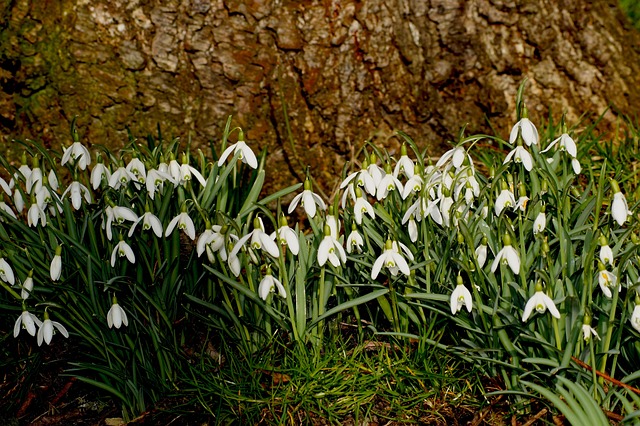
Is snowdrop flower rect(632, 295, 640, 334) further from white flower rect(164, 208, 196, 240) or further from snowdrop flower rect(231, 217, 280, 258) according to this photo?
white flower rect(164, 208, 196, 240)

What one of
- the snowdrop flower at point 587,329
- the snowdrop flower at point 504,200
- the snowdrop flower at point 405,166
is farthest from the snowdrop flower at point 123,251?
the snowdrop flower at point 587,329

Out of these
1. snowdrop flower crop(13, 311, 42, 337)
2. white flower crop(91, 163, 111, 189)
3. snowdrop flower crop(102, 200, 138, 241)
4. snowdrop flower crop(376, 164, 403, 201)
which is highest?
white flower crop(91, 163, 111, 189)

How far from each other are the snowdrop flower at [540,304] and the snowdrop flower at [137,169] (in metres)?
1.37

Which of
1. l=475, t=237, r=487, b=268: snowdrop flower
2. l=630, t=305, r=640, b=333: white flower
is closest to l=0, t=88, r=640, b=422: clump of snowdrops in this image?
l=475, t=237, r=487, b=268: snowdrop flower

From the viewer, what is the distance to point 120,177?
244 cm

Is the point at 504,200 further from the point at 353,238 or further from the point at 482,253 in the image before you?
the point at 353,238

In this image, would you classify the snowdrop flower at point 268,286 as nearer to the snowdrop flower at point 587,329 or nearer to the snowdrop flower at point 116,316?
the snowdrop flower at point 116,316

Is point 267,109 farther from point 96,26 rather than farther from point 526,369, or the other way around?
point 526,369

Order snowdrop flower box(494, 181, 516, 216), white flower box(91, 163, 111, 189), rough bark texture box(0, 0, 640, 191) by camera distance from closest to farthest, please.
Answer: snowdrop flower box(494, 181, 516, 216)
white flower box(91, 163, 111, 189)
rough bark texture box(0, 0, 640, 191)

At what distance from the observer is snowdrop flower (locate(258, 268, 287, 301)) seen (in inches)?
84.7

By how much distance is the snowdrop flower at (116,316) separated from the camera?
7.41 feet

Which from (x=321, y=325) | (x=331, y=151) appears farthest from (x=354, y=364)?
(x=331, y=151)

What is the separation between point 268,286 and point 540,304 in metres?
0.80

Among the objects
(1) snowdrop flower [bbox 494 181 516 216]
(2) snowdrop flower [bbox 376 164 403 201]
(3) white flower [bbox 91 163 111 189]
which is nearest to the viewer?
(1) snowdrop flower [bbox 494 181 516 216]
